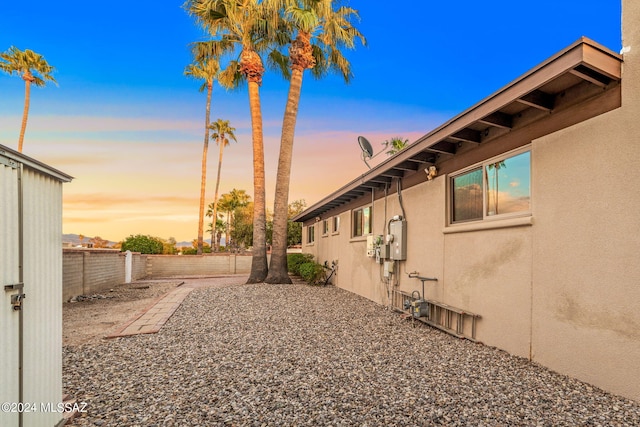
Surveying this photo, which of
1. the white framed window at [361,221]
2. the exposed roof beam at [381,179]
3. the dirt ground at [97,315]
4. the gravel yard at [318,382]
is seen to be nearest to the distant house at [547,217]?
the gravel yard at [318,382]

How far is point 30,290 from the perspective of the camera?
7.50ft

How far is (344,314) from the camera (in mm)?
7516

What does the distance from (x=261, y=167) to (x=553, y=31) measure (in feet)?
33.5

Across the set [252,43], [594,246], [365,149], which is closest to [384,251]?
[365,149]

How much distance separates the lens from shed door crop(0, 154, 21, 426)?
198 cm

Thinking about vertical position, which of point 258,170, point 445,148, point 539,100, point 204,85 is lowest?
point 445,148

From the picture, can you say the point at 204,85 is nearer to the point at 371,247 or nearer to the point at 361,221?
the point at 361,221

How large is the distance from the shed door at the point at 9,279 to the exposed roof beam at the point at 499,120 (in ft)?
16.0

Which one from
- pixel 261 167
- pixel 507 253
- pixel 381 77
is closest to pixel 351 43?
pixel 381 77

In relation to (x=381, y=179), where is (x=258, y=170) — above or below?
above

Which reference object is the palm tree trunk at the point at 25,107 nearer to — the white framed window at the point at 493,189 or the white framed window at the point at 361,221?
the white framed window at the point at 361,221

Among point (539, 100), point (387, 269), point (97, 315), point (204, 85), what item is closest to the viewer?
point (539, 100)

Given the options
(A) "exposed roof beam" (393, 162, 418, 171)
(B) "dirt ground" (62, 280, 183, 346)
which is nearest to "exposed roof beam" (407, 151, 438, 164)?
(A) "exposed roof beam" (393, 162, 418, 171)

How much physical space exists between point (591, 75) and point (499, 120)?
4.33 feet
